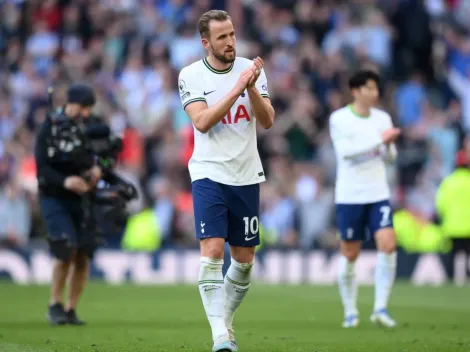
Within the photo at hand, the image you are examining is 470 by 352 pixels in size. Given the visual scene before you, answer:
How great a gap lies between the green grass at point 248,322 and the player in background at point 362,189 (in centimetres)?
56

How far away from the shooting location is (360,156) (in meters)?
13.3

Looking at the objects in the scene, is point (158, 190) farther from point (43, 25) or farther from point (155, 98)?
point (43, 25)

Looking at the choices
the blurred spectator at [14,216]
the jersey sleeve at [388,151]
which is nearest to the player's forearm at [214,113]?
the jersey sleeve at [388,151]

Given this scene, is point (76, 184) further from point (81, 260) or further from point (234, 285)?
point (234, 285)

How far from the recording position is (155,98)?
24156mm

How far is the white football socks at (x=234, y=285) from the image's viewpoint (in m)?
9.95

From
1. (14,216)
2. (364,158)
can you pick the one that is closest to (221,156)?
(364,158)

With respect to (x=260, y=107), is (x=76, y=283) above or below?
below

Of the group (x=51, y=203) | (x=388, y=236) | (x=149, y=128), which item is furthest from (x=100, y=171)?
(x=149, y=128)

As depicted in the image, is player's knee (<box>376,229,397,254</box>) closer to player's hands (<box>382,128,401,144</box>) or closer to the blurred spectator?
player's hands (<box>382,128,401,144</box>)

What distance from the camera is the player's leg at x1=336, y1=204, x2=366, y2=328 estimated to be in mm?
13141

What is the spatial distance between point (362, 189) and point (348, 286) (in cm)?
111

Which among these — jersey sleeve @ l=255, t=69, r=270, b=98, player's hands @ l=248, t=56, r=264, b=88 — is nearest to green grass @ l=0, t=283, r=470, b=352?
jersey sleeve @ l=255, t=69, r=270, b=98

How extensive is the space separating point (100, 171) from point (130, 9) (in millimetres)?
13562
